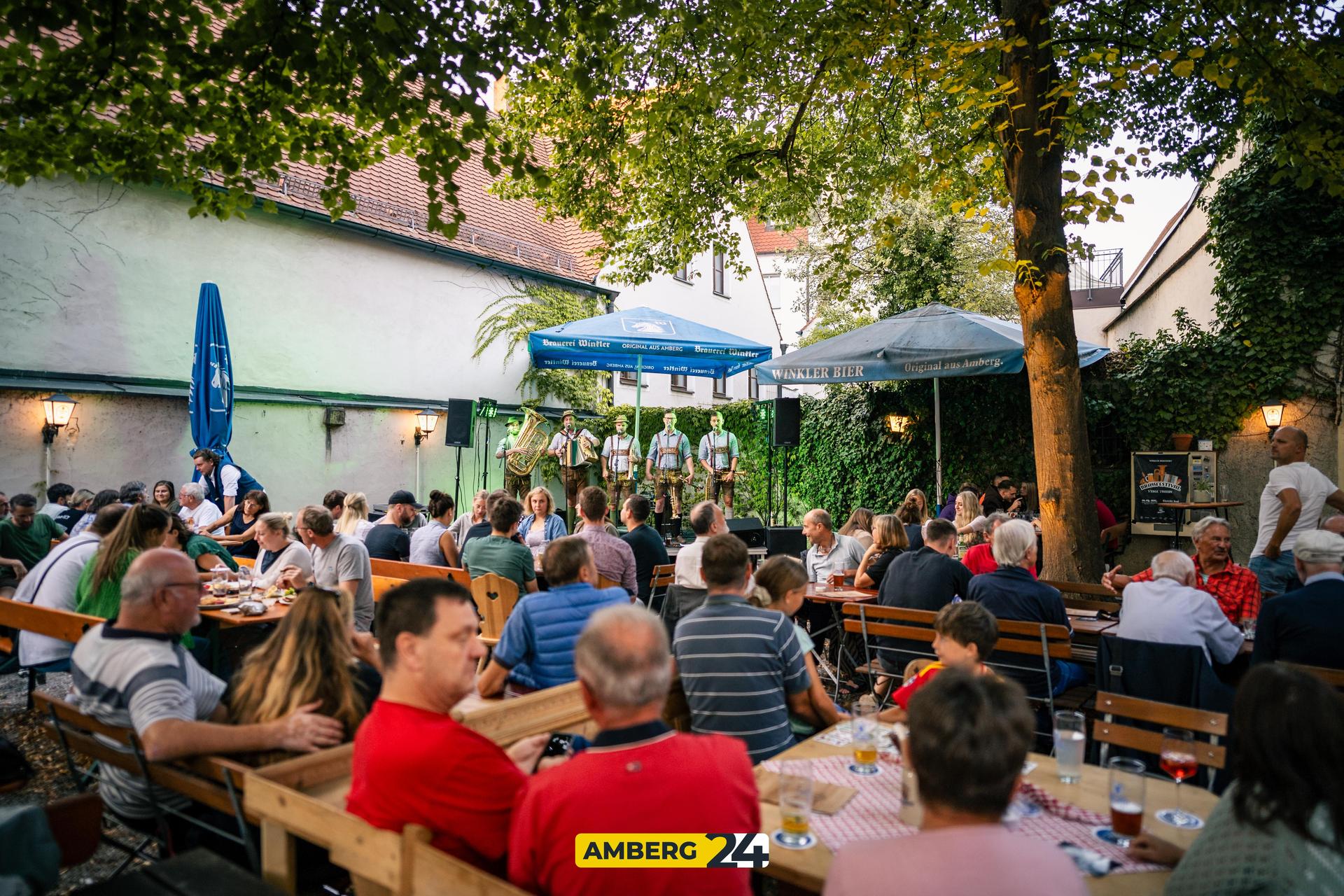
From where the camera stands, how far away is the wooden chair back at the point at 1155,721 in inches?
111

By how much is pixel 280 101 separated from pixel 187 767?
4114mm

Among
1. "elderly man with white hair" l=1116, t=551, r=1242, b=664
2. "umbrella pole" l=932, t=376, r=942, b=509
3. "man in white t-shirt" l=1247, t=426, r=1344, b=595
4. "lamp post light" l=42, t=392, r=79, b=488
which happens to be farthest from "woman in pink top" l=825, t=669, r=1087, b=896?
"lamp post light" l=42, t=392, r=79, b=488

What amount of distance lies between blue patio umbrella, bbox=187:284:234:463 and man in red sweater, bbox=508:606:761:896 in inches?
401

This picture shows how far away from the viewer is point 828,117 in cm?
1038

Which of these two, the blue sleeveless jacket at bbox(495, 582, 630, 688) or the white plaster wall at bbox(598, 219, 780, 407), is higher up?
the white plaster wall at bbox(598, 219, 780, 407)

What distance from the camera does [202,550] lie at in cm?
661

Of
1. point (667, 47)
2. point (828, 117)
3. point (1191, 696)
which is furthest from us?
point (828, 117)

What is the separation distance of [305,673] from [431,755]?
103cm

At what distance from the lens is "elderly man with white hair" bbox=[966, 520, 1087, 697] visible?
443cm

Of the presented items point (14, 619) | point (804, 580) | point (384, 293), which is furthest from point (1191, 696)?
point (384, 293)

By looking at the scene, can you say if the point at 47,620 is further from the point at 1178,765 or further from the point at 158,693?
the point at 1178,765

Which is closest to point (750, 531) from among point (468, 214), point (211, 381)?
point (211, 381)

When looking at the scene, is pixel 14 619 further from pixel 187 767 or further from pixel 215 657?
pixel 187 767

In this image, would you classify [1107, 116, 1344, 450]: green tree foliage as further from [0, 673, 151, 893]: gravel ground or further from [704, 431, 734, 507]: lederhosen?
[0, 673, 151, 893]: gravel ground
